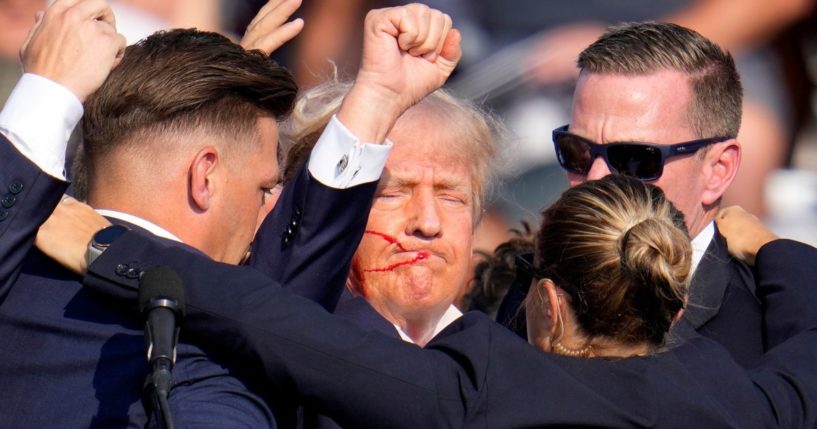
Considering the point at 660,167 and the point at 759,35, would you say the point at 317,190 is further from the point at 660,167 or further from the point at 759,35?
the point at 759,35

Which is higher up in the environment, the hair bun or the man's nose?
the hair bun

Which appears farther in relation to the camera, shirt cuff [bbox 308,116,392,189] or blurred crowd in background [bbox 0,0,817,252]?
blurred crowd in background [bbox 0,0,817,252]

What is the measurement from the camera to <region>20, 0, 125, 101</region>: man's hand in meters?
2.33

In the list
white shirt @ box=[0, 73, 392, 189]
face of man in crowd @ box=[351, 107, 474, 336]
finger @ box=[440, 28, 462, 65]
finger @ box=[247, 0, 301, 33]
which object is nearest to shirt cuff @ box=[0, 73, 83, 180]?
white shirt @ box=[0, 73, 392, 189]

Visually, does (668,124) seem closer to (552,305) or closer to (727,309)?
(727,309)

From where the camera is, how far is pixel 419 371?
2246 millimetres

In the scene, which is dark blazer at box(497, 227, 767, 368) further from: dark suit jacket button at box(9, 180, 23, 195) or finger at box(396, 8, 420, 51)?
dark suit jacket button at box(9, 180, 23, 195)

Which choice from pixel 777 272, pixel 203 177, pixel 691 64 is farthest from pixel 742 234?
pixel 203 177

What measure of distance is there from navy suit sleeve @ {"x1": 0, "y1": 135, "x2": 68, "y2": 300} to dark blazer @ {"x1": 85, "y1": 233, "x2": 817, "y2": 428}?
0.45 feet

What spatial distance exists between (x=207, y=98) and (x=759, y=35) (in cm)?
357

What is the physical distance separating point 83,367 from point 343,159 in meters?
0.63

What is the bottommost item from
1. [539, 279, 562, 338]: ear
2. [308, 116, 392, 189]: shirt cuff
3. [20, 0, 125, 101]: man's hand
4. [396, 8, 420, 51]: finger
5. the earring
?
the earring

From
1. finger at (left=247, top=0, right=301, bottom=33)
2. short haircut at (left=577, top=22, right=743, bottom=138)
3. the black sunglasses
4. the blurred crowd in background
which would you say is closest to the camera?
the black sunglasses

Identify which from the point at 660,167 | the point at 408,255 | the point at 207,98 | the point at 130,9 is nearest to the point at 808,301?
the point at 660,167
